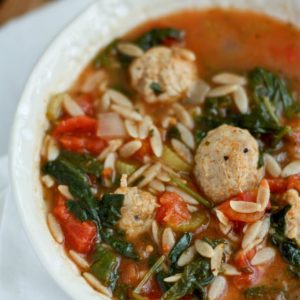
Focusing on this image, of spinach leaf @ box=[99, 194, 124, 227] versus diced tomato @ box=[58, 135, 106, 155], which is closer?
spinach leaf @ box=[99, 194, 124, 227]

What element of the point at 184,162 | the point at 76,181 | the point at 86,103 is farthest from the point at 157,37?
the point at 76,181

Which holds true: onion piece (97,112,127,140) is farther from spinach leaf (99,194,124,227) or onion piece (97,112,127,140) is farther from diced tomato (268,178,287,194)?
diced tomato (268,178,287,194)

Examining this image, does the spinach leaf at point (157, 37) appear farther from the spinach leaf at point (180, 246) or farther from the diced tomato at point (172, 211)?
the spinach leaf at point (180, 246)

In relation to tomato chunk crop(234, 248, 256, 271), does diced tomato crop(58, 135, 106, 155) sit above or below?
above

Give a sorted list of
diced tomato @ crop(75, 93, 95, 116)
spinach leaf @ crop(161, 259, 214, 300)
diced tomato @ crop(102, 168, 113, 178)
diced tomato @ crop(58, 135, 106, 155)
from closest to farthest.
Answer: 1. spinach leaf @ crop(161, 259, 214, 300)
2. diced tomato @ crop(102, 168, 113, 178)
3. diced tomato @ crop(58, 135, 106, 155)
4. diced tomato @ crop(75, 93, 95, 116)

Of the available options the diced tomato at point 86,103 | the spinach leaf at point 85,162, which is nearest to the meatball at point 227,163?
the spinach leaf at point 85,162

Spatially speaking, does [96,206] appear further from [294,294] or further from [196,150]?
[294,294]

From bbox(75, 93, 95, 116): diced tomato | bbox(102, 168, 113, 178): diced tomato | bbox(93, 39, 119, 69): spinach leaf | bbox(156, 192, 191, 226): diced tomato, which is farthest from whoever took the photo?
bbox(93, 39, 119, 69): spinach leaf

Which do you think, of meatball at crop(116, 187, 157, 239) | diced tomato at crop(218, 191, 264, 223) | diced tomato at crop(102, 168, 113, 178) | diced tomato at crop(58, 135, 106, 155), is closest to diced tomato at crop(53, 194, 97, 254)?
meatball at crop(116, 187, 157, 239)
